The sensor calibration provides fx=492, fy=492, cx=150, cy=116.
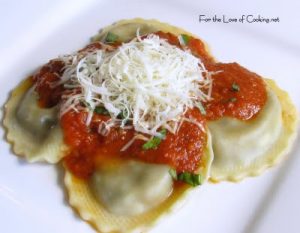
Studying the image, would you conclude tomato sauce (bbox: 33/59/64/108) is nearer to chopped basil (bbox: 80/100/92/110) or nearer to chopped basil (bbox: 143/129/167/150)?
chopped basil (bbox: 80/100/92/110)

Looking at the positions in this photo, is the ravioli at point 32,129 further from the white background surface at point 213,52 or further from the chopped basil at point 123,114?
the chopped basil at point 123,114

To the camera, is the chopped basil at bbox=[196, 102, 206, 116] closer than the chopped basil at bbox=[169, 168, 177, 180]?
No

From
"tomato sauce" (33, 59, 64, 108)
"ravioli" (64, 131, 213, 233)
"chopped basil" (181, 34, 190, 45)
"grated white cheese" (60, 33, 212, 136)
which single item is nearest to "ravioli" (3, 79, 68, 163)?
"tomato sauce" (33, 59, 64, 108)

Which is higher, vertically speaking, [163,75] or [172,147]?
[163,75]

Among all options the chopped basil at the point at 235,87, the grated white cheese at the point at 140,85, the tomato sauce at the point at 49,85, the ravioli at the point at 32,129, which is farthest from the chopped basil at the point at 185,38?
the ravioli at the point at 32,129

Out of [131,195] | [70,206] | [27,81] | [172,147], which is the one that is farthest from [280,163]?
[27,81]

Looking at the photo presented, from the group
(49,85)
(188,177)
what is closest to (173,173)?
(188,177)

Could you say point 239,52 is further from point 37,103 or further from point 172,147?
point 37,103
